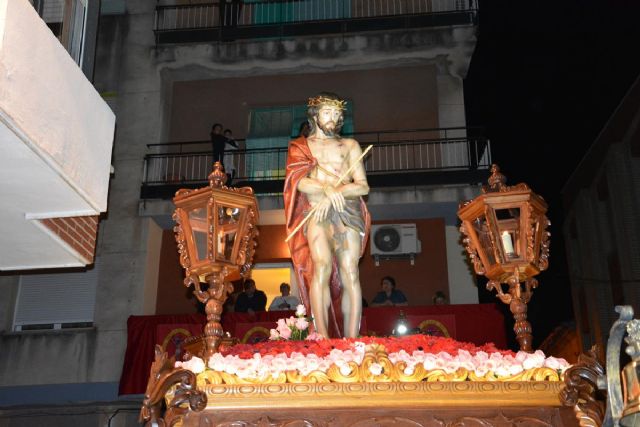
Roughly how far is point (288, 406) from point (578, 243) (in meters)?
22.0

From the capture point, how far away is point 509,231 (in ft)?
23.9

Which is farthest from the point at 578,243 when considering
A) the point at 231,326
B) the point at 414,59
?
the point at 231,326

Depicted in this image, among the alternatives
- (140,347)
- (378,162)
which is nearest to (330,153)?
(140,347)

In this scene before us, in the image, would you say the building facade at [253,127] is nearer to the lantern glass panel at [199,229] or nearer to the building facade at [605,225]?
the building facade at [605,225]

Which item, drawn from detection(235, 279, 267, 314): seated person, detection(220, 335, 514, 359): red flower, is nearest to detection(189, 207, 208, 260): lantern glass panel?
detection(220, 335, 514, 359): red flower

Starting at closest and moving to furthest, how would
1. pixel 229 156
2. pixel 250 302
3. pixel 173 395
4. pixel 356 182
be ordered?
pixel 173 395 < pixel 356 182 < pixel 250 302 < pixel 229 156

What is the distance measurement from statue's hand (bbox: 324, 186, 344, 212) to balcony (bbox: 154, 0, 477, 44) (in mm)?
11071

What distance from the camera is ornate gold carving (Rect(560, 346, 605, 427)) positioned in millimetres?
5297

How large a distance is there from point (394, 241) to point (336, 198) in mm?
9762

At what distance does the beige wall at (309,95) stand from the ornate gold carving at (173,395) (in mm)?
13258

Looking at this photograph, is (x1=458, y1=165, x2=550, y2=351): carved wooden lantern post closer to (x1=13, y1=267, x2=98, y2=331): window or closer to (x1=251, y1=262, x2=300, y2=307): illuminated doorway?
(x1=251, y1=262, x2=300, y2=307): illuminated doorway

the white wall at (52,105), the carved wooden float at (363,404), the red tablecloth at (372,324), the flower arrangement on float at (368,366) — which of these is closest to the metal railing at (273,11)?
the red tablecloth at (372,324)

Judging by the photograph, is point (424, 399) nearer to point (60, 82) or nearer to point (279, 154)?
point (60, 82)

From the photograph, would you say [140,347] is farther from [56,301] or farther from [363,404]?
[363,404]
